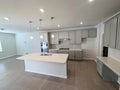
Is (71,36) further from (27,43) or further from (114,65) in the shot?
(27,43)

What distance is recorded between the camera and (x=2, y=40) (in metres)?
6.80

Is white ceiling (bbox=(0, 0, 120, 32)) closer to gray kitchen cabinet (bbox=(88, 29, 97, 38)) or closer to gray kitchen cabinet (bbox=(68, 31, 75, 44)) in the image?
gray kitchen cabinet (bbox=(88, 29, 97, 38))

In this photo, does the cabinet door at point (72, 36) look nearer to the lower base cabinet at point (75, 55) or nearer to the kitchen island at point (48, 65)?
the lower base cabinet at point (75, 55)

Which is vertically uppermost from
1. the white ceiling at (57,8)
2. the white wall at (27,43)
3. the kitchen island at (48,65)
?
the white ceiling at (57,8)

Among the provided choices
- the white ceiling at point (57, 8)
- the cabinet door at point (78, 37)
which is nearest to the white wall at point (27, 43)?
the cabinet door at point (78, 37)

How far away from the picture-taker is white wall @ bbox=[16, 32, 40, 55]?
7.25 m

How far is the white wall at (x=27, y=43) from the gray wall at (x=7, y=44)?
1.51 ft

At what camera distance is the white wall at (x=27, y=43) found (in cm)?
725

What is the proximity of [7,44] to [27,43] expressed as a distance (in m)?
1.87

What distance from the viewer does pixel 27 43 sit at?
25.4 feet

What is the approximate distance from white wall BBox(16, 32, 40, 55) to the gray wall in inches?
18.2

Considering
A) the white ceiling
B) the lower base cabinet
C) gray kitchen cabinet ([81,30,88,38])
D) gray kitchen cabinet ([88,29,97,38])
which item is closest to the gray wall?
the white ceiling

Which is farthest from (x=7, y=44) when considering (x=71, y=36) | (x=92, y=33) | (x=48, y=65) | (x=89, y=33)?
(x=92, y=33)

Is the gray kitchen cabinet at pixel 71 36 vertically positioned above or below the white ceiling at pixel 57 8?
below
